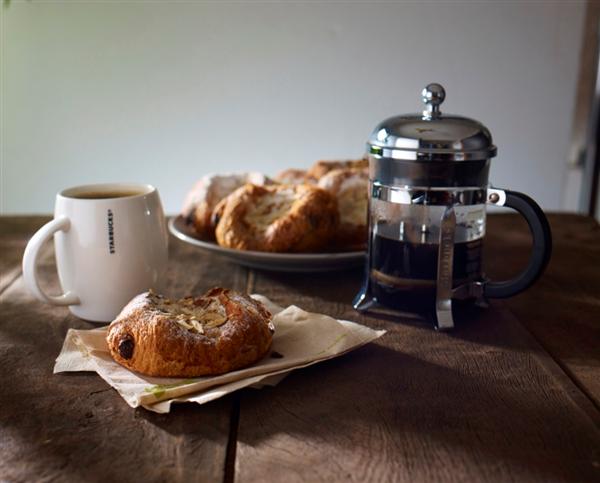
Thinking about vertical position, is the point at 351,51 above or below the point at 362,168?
above

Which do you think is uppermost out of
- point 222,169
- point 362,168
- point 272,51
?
point 272,51

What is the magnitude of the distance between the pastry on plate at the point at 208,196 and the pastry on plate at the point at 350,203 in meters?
0.15

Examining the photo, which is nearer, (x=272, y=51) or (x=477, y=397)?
(x=477, y=397)

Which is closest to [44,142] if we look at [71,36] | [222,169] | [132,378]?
[71,36]

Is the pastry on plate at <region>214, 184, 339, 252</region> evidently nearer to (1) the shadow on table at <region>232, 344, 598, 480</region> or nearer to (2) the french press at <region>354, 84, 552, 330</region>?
(2) the french press at <region>354, 84, 552, 330</region>

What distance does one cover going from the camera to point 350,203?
117 centimetres

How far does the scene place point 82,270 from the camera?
2.84ft

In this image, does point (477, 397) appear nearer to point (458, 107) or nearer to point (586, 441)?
point (586, 441)

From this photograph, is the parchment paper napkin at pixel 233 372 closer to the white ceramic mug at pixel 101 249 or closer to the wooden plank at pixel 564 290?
the white ceramic mug at pixel 101 249

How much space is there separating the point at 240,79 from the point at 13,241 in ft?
4.26

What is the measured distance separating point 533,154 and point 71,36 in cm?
183

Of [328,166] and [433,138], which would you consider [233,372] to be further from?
[328,166]

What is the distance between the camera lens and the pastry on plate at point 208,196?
1.19 metres

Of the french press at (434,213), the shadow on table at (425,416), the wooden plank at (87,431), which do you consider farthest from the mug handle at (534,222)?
the wooden plank at (87,431)
